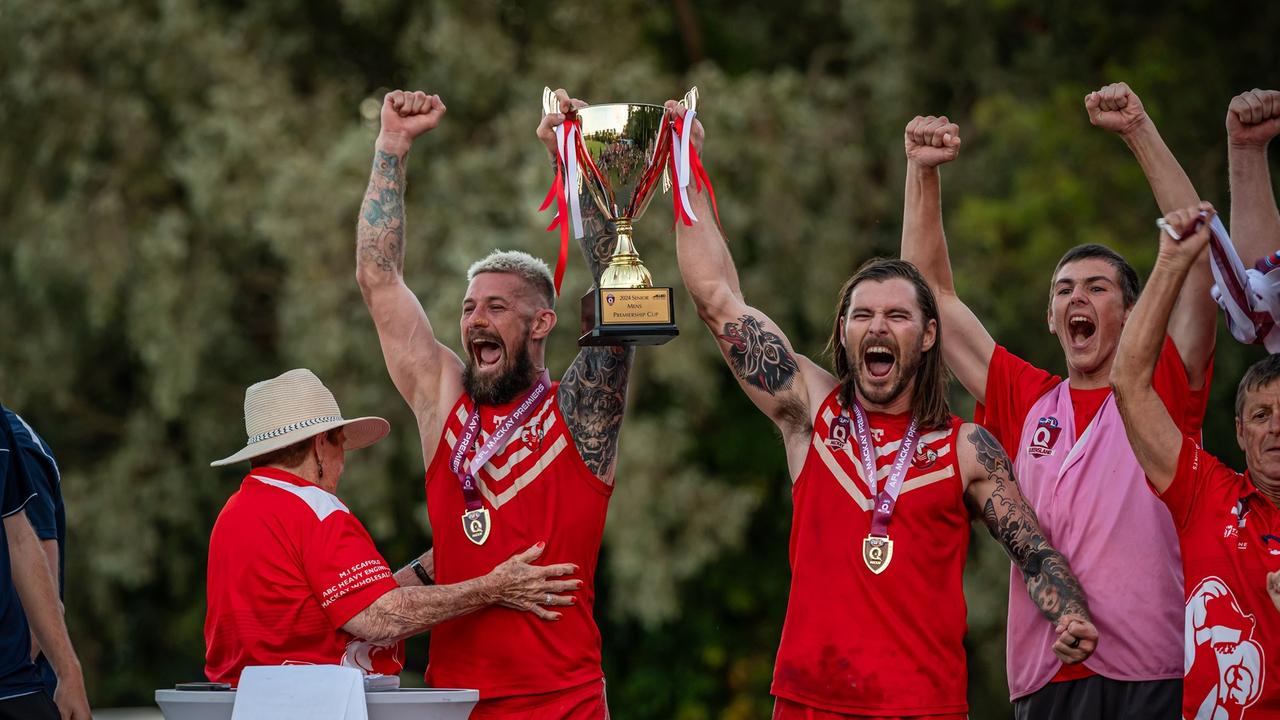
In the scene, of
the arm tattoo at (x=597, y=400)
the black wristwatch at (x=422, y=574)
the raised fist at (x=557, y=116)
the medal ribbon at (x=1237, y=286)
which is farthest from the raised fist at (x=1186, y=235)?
the black wristwatch at (x=422, y=574)

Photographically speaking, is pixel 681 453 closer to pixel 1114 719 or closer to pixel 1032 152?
pixel 1032 152

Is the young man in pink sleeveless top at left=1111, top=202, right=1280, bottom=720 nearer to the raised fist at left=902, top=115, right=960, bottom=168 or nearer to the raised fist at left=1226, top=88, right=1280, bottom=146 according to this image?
the raised fist at left=1226, top=88, right=1280, bottom=146

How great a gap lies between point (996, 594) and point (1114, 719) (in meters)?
8.38

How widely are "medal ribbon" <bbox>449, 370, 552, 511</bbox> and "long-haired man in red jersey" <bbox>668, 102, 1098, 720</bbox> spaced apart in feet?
2.89

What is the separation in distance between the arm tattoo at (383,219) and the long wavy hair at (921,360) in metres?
Answer: 1.76

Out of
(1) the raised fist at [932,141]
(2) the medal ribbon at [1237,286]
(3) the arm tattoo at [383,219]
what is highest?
(1) the raised fist at [932,141]

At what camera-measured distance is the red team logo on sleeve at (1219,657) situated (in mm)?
4766

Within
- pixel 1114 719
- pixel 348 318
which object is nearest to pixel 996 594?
pixel 348 318

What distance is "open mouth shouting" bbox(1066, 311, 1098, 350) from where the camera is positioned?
18.2 feet

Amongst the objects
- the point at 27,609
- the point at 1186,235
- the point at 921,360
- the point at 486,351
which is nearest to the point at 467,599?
the point at 486,351

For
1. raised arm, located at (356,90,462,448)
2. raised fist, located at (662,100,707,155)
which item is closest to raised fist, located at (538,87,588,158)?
raised fist, located at (662,100,707,155)

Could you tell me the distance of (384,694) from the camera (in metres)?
4.72

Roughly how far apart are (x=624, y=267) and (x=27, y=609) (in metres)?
2.45

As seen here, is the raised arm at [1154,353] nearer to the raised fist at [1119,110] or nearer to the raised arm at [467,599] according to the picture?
the raised fist at [1119,110]
